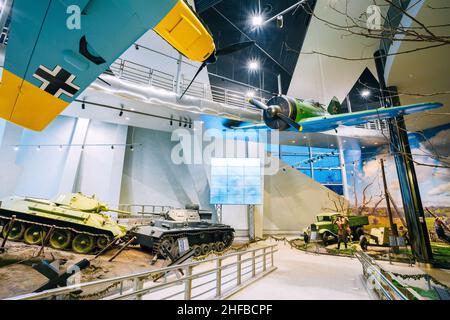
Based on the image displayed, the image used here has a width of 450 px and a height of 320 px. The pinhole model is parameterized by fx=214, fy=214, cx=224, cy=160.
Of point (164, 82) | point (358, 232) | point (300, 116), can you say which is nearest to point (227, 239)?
point (300, 116)

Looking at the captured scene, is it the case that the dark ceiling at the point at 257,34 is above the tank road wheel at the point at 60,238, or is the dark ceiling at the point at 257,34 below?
above

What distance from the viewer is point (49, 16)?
153 cm

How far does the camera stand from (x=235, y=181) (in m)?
11.1

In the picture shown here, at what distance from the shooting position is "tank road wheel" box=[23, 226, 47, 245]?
6.50m

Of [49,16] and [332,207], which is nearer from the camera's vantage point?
[49,16]

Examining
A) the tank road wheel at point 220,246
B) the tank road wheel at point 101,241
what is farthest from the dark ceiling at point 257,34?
the tank road wheel at point 101,241

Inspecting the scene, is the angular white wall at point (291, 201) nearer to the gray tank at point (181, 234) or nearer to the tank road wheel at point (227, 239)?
the tank road wheel at point (227, 239)

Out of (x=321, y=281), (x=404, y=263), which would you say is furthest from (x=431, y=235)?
(x=321, y=281)

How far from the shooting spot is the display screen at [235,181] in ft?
36.1

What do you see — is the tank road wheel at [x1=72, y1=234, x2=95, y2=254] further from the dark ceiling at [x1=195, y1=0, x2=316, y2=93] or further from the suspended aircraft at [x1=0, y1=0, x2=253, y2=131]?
the dark ceiling at [x1=195, y1=0, x2=316, y2=93]

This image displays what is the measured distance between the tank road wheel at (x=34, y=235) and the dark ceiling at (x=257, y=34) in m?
9.31

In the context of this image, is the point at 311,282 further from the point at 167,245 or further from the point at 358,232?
the point at 358,232

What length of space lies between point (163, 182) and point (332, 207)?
40.1 feet
